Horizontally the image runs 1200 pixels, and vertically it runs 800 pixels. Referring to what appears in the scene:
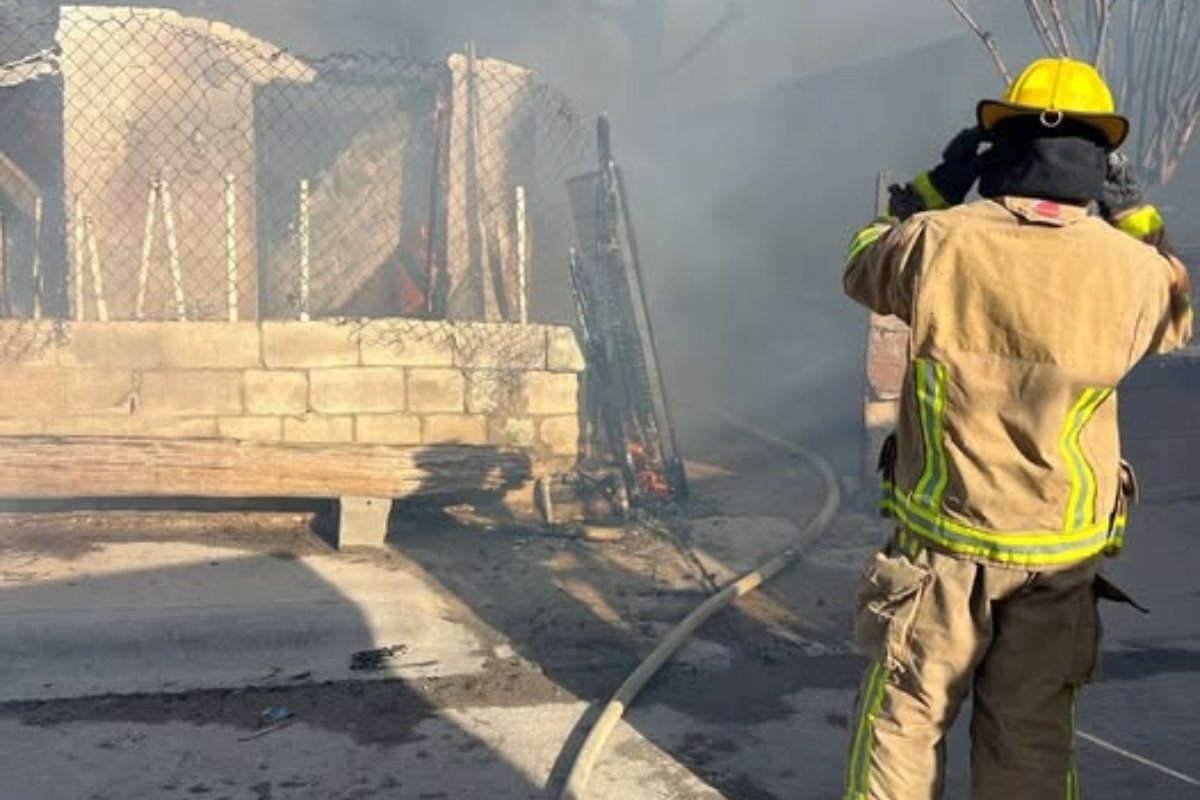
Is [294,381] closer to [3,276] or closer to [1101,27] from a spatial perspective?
[3,276]

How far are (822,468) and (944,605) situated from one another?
535cm

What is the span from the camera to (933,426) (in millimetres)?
2465

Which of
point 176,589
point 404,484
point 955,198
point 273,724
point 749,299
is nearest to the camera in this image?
point 955,198

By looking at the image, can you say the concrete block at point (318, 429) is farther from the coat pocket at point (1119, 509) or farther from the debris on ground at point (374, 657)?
the coat pocket at point (1119, 509)

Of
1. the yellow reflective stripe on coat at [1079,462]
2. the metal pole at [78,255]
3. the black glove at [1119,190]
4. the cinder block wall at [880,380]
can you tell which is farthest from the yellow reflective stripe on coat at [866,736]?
the metal pole at [78,255]

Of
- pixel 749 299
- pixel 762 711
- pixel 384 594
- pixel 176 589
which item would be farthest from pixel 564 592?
pixel 749 299

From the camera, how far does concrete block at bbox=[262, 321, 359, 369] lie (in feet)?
21.7

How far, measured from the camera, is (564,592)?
532cm

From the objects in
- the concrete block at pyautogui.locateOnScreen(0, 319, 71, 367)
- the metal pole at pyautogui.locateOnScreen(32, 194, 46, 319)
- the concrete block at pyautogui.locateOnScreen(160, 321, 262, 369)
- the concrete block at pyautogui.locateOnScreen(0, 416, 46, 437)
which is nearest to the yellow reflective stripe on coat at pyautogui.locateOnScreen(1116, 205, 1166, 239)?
the concrete block at pyautogui.locateOnScreen(160, 321, 262, 369)

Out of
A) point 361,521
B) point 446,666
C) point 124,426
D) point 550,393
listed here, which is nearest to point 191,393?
point 124,426

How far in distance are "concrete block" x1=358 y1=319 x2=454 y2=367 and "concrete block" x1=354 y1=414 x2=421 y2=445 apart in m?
0.34

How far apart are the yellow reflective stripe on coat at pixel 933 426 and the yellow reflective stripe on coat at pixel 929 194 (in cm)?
45

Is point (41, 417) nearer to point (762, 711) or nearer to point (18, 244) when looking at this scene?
point (18, 244)

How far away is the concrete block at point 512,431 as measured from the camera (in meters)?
6.98
